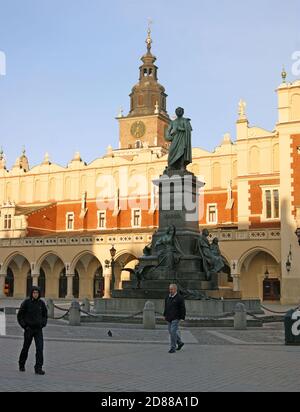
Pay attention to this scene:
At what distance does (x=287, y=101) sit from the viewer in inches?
1686

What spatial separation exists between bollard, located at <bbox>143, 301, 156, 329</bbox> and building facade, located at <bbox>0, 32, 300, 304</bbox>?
22619mm

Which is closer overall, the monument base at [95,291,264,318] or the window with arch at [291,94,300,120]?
the monument base at [95,291,264,318]

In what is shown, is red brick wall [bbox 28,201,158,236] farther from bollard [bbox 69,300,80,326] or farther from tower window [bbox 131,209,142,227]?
bollard [bbox 69,300,80,326]

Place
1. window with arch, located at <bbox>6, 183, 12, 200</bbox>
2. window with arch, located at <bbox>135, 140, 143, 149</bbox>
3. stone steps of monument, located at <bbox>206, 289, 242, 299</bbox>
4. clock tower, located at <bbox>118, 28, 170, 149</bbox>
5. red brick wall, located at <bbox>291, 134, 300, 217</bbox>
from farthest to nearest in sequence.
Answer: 1. clock tower, located at <bbox>118, 28, 170, 149</bbox>
2. window with arch, located at <bbox>135, 140, 143, 149</bbox>
3. window with arch, located at <bbox>6, 183, 12, 200</bbox>
4. red brick wall, located at <bbox>291, 134, 300, 217</bbox>
5. stone steps of monument, located at <bbox>206, 289, 242, 299</bbox>

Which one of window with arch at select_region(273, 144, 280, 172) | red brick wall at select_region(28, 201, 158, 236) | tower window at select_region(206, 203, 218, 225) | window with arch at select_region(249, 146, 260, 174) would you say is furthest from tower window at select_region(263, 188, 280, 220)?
red brick wall at select_region(28, 201, 158, 236)

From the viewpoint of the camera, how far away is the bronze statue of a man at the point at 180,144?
21969 mm

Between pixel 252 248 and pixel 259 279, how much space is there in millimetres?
3667

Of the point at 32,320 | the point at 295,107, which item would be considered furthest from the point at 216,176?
the point at 32,320

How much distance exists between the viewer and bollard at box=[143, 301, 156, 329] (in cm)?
1692

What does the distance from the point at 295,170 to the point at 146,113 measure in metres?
36.5

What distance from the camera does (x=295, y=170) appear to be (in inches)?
1641

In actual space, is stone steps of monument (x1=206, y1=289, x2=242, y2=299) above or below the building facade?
below

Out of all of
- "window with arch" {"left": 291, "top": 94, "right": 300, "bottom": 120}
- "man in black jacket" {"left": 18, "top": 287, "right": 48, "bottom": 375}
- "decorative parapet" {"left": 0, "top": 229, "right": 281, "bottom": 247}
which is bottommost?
"man in black jacket" {"left": 18, "top": 287, "right": 48, "bottom": 375}
